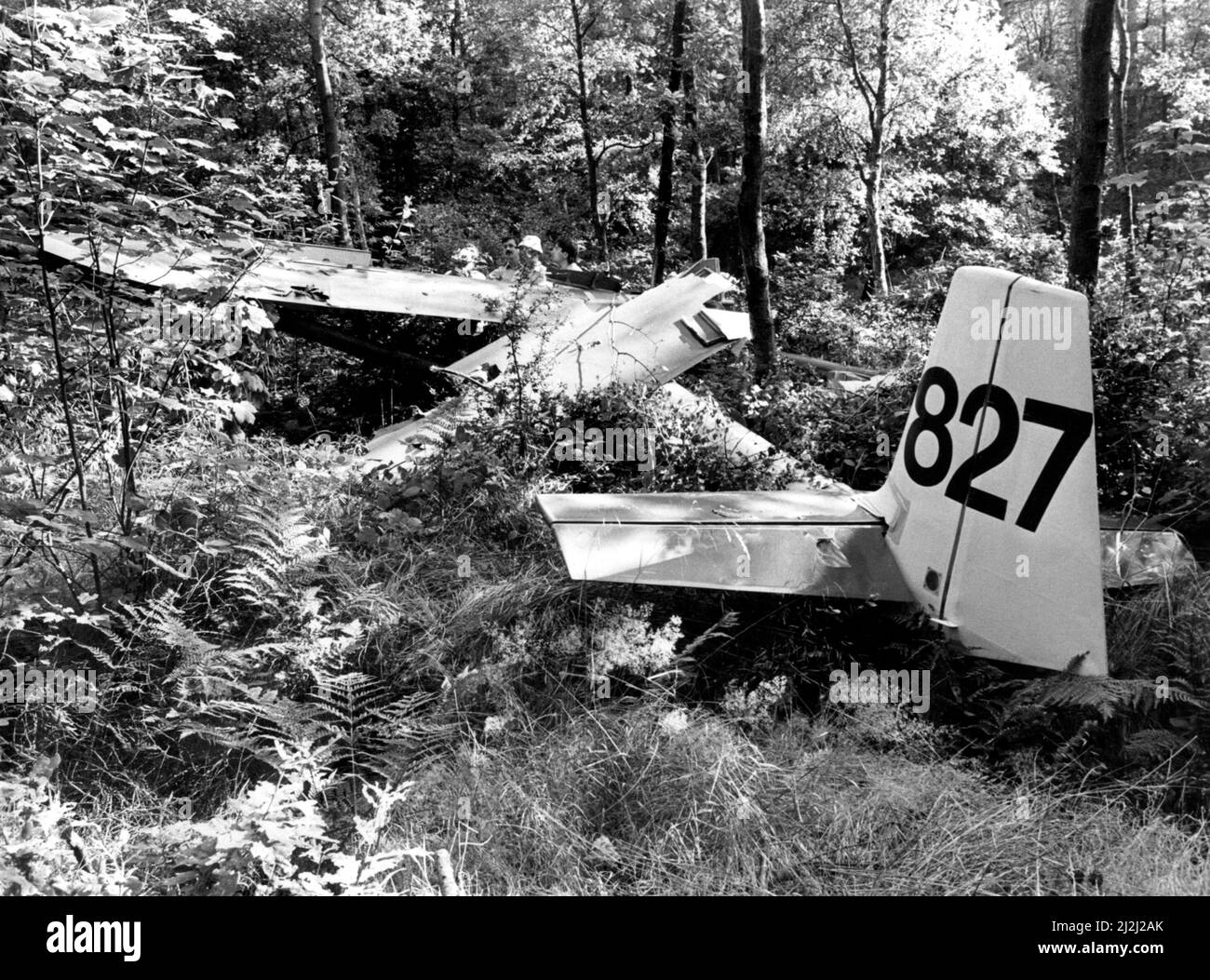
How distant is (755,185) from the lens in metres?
7.74

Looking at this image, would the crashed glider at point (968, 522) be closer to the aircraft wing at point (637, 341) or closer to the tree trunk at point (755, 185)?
the aircraft wing at point (637, 341)

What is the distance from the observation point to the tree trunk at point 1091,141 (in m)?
6.36

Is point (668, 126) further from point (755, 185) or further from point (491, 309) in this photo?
point (491, 309)

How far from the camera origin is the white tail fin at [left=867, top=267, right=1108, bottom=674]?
10.9 ft

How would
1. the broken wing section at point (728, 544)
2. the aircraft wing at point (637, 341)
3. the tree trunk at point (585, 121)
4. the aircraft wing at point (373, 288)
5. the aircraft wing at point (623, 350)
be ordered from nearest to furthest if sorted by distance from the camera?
the broken wing section at point (728, 544) < the aircraft wing at point (623, 350) < the aircraft wing at point (637, 341) < the aircraft wing at point (373, 288) < the tree trunk at point (585, 121)

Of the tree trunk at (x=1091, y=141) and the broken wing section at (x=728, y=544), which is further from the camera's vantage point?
the tree trunk at (x=1091, y=141)

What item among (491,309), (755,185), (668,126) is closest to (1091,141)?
(755,185)

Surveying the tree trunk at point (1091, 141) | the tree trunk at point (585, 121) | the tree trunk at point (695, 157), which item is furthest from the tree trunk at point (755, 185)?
the tree trunk at point (585, 121)

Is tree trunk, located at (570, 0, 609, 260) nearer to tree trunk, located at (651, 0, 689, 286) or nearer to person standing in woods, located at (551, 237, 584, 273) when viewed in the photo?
person standing in woods, located at (551, 237, 584, 273)

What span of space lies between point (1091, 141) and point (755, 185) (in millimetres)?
2474

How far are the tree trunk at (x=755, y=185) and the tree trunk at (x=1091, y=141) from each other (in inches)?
90.4

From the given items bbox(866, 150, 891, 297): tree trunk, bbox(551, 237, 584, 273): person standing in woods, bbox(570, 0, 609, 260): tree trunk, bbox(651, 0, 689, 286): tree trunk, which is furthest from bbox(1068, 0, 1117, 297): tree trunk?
bbox(866, 150, 891, 297): tree trunk

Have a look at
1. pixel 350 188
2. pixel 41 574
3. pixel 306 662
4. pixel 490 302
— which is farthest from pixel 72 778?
pixel 350 188
